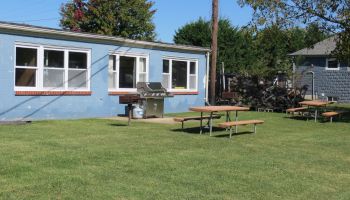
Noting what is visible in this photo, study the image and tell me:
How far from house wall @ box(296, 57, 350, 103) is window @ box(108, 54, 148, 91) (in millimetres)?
14769

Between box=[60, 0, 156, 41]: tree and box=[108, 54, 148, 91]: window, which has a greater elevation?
box=[60, 0, 156, 41]: tree

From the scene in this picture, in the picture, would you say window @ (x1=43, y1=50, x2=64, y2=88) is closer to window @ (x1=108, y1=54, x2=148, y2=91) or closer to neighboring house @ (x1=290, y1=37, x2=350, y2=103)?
window @ (x1=108, y1=54, x2=148, y2=91)

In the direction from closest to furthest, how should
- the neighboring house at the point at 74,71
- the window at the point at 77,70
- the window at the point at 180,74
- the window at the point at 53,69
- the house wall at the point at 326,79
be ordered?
the neighboring house at the point at 74,71 → the window at the point at 53,69 → the window at the point at 77,70 → the window at the point at 180,74 → the house wall at the point at 326,79

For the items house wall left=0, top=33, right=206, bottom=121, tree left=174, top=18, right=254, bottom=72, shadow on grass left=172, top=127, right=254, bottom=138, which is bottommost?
shadow on grass left=172, top=127, right=254, bottom=138

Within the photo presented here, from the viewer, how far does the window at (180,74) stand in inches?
852

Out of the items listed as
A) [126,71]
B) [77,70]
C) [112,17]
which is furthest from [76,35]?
[112,17]

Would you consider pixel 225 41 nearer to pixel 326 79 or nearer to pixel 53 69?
pixel 326 79

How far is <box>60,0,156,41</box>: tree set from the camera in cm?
3594

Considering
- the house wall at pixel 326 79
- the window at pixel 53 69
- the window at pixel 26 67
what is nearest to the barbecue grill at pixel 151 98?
the window at pixel 53 69

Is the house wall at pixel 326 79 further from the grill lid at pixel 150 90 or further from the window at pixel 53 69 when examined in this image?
the window at pixel 53 69

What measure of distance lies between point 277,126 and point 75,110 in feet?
22.5

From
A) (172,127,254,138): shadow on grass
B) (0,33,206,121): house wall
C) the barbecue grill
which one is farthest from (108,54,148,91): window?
(172,127,254,138): shadow on grass

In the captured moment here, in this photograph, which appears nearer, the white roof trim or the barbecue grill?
the white roof trim

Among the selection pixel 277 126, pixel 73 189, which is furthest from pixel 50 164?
pixel 277 126
